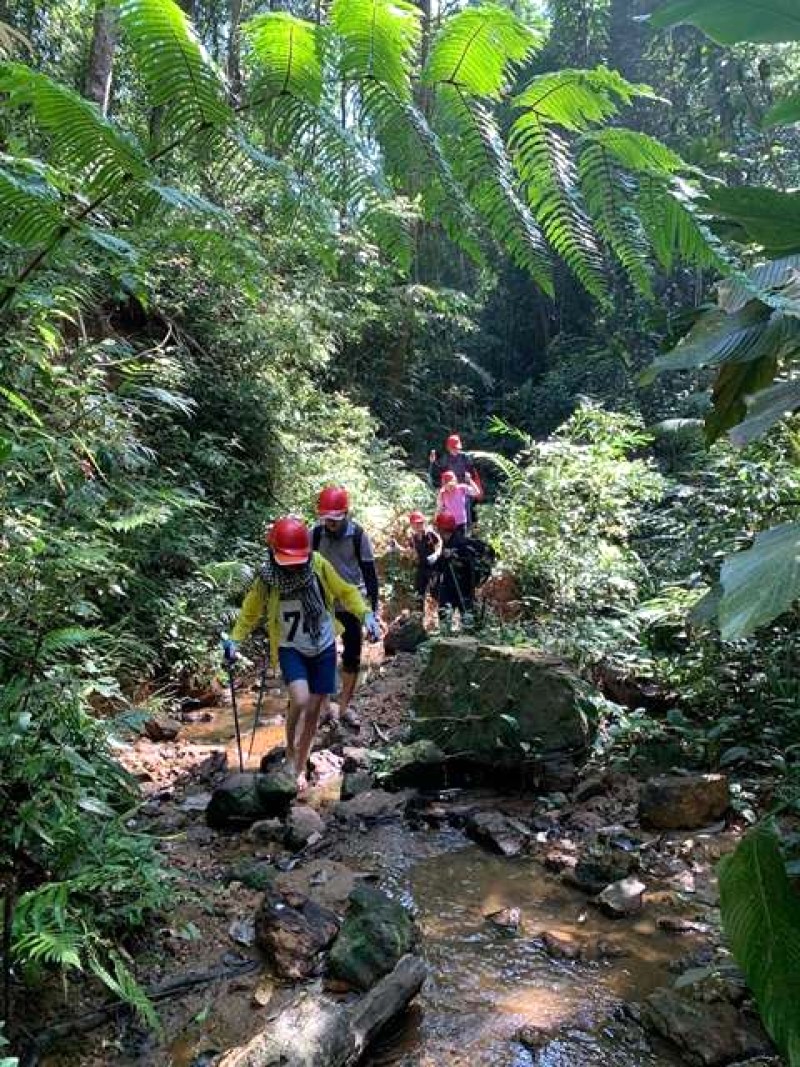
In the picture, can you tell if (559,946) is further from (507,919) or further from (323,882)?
(323,882)

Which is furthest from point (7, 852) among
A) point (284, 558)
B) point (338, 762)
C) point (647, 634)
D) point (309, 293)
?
point (309, 293)

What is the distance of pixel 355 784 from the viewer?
4.98 m

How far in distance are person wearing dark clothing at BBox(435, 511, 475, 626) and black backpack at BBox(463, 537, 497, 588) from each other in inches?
0.7

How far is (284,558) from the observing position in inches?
185

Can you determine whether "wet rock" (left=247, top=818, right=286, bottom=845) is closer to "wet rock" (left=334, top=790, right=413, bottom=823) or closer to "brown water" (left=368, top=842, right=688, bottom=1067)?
"wet rock" (left=334, top=790, right=413, bottom=823)

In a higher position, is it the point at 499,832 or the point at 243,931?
the point at 243,931

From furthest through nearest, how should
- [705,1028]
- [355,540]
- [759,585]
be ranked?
[355,540] < [705,1028] < [759,585]

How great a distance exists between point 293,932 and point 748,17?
11.2 feet

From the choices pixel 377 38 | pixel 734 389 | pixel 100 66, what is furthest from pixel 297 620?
pixel 100 66

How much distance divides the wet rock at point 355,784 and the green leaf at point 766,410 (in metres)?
3.47

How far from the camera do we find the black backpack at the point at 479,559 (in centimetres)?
907

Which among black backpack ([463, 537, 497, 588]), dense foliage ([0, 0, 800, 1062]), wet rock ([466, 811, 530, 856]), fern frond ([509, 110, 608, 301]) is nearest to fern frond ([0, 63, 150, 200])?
dense foliage ([0, 0, 800, 1062])

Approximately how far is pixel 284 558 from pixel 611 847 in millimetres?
2436

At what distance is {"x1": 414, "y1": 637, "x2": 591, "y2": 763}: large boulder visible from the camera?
196 inches
